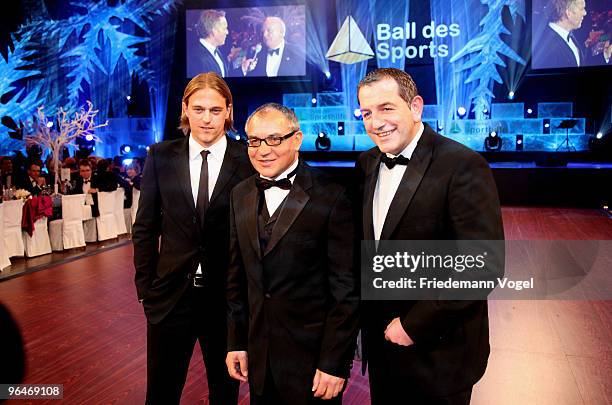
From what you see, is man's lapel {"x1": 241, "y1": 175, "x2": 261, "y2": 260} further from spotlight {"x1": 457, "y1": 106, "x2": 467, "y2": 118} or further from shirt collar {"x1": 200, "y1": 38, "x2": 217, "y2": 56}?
shirt collar {"x1": 200, "y1": 38, "x2": 217, "y2": 56}

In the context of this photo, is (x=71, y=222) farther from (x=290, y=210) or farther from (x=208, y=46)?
(x=208, y=46)

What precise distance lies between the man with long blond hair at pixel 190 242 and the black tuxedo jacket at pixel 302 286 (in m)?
0.32

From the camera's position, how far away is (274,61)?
13.6m

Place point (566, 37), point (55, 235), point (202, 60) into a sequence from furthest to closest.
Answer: point (202, 60) < point (566, 37) < point (55, 235)

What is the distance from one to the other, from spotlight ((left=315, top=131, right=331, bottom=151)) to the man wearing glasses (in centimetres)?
1209

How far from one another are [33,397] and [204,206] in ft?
6.01

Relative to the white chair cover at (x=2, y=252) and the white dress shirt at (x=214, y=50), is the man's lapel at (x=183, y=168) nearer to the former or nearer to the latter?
the white chair cover at (x=2, y=252)

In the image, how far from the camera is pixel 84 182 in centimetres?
787

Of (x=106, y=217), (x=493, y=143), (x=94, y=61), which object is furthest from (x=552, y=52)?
(x=94, y=61)

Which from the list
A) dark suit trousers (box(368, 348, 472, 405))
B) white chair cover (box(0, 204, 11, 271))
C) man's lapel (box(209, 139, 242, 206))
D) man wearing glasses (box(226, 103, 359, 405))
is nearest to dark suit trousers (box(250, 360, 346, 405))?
man wearing glasses (box(226, 103, 359, 405))

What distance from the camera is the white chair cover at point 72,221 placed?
6.92 meters

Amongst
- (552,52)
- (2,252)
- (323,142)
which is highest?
(552,52)

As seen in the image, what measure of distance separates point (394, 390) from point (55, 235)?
637 centimetres
